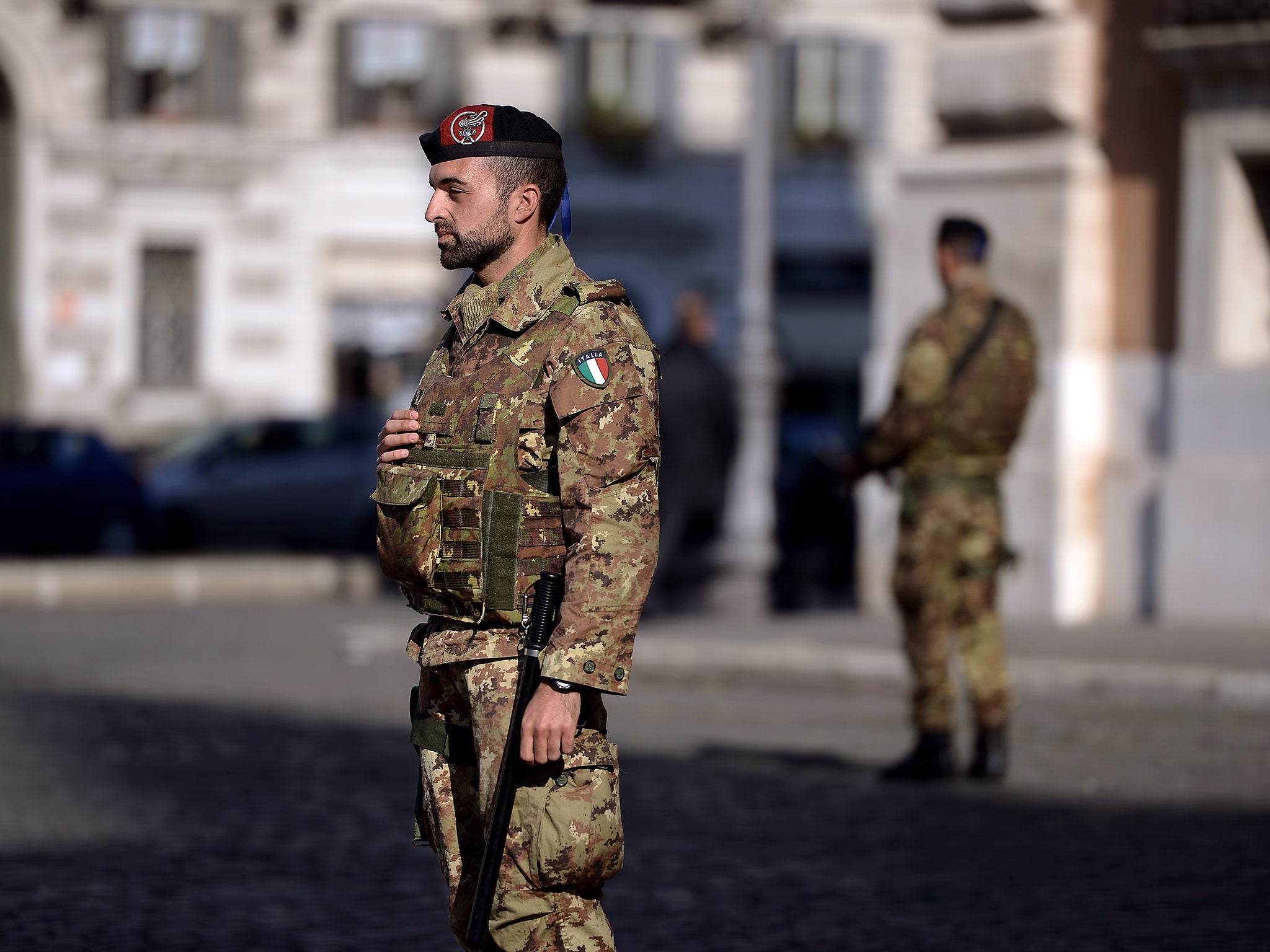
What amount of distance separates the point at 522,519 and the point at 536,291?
41 cm

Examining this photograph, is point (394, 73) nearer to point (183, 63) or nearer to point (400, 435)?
point (183, 63)

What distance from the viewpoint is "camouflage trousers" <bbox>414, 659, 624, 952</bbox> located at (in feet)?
12.6

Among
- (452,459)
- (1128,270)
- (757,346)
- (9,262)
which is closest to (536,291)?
(452,459)

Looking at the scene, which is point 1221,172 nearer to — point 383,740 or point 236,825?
point 383,740

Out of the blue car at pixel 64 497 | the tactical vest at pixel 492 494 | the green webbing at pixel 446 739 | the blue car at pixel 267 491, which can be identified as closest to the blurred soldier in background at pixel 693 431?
Answer: the blue car at pixel 267 491

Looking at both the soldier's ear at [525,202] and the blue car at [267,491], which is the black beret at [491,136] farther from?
the blue car at [267,491]

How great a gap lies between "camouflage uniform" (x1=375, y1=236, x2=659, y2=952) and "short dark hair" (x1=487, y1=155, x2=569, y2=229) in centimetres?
7

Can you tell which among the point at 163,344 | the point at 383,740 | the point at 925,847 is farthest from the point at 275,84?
the point at 925,847

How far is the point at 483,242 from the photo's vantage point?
4016 millimetres

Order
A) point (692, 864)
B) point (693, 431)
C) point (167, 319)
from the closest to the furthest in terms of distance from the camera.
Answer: point (692, 864)
point (693, 431)
point (167, 319)

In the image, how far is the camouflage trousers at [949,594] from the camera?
7.95 metres

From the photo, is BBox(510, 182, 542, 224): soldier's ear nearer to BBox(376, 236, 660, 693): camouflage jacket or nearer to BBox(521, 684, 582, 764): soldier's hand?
BBox(376, 236, 660, 693): camouflage jacket

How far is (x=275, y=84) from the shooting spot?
3266 cm

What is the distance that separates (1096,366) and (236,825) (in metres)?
7.17
